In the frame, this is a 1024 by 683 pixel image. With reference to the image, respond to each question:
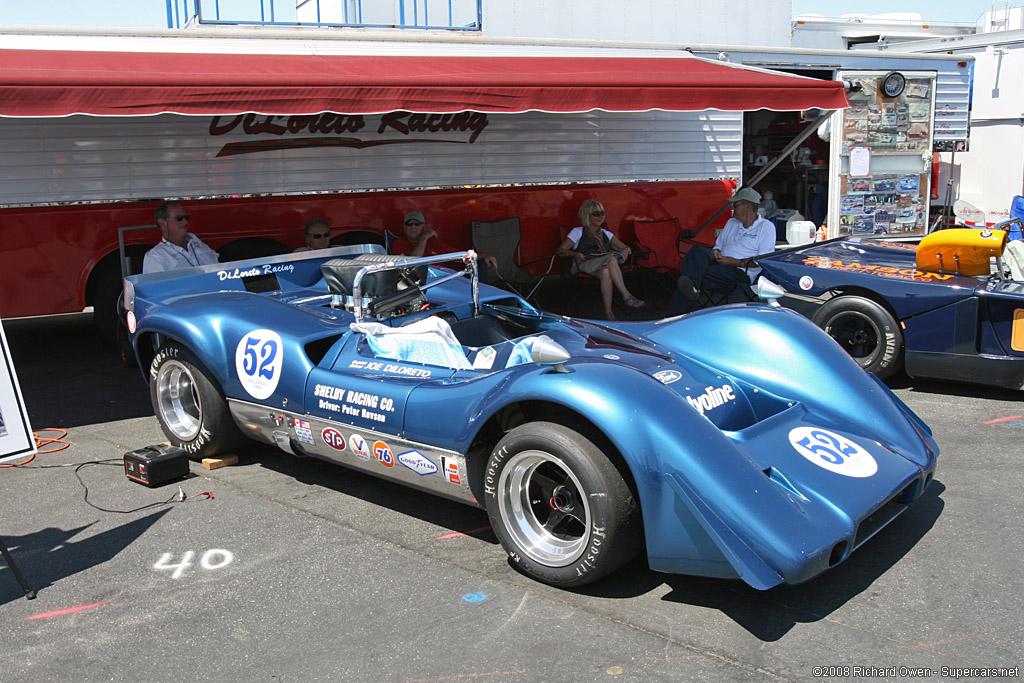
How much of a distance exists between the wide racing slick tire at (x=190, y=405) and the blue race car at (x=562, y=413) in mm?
11

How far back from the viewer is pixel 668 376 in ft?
11.9

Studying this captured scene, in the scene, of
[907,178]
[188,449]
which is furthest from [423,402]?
[907,178]

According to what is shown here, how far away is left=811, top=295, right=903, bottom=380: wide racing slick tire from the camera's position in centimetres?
555

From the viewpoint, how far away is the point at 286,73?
6.75 meters

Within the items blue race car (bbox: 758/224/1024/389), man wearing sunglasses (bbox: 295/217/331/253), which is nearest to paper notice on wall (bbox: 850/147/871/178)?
blue race car (bbox: 758/224/1024/389)

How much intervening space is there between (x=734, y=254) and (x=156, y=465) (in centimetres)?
496

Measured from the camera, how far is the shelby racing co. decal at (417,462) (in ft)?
11.4

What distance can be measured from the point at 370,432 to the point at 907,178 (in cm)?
1025

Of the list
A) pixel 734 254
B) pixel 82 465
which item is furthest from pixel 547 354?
pixel 734 254

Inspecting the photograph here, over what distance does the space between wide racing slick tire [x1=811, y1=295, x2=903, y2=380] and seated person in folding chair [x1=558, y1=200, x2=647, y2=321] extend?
104 inches

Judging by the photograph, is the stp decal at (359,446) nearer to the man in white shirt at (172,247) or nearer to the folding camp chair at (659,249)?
the man in white shirt at (172,247)

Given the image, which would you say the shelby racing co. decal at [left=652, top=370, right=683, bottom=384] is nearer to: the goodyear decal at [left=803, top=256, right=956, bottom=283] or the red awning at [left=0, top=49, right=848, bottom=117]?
the goodyear decal at [left=803, top=256, right=956, bottom=283]

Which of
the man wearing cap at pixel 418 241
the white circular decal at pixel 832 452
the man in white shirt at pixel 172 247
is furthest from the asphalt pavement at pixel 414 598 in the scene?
the man wearing cap at pixel 418 241

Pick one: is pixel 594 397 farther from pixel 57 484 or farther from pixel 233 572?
pixel 57 484
